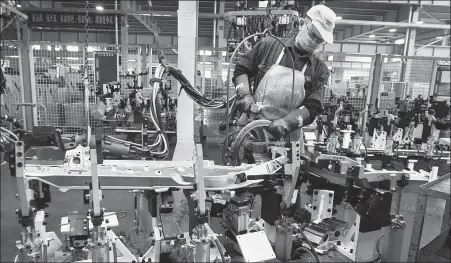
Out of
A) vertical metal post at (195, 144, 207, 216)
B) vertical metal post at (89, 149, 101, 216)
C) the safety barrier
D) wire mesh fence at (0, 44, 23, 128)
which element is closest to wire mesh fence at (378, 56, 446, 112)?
the safety barrier

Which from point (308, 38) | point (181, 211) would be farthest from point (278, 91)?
point (181, 211)

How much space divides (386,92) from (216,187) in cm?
691

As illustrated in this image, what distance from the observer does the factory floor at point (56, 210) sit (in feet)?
4.32

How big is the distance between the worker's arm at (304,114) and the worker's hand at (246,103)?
11.2 inches

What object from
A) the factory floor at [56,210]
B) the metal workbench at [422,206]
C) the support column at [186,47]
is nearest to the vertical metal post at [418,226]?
the metal workbench at [422,206]

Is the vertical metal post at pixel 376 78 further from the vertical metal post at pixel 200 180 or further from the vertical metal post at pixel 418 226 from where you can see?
the vertical metal post at pixel 200 180

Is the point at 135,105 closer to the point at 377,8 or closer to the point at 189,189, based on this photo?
the point at 189,189

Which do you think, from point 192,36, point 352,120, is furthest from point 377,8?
point 192,36

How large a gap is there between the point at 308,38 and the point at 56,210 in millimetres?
3314

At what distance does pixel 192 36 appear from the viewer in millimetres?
3666

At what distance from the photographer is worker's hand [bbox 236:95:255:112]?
8.16ft

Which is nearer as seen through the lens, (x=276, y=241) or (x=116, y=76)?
(x=276, y=241)

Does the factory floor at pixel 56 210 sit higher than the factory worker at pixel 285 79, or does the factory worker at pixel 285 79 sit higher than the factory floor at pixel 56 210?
the factory worker at pixel 285 79

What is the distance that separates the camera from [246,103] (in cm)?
251
